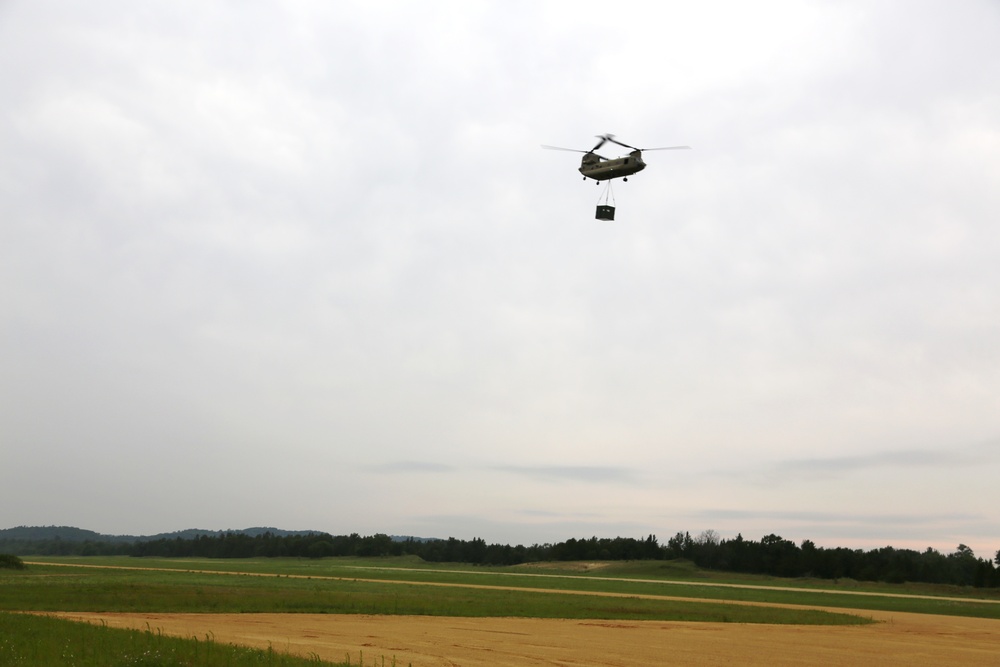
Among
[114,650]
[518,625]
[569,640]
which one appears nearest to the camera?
[114,650]

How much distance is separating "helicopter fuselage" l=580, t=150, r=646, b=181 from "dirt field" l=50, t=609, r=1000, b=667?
2424 centimetres

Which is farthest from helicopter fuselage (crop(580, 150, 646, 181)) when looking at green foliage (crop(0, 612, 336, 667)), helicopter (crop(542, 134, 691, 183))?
green foliage (crop(0, 612, 336, 667))

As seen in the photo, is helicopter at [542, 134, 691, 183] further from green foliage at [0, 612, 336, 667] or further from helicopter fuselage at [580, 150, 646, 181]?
green foliage at [0, 612, 336, 667]

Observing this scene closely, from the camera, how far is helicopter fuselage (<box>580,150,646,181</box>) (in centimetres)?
4647

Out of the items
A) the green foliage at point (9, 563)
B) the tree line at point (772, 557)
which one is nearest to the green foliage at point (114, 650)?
the green foliage at point (9, 563)

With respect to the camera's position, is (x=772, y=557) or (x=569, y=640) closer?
(x=569, y=640)

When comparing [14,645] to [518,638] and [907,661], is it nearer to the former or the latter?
[518,638]

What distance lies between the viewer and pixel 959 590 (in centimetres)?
9656

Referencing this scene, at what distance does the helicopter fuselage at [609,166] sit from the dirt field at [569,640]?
24238 millimetres

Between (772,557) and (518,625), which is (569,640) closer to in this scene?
(518,625)

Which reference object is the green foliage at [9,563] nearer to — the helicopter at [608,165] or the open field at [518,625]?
the open field at [518,625]

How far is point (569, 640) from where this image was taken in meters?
32.1

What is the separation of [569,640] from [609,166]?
26.7 m

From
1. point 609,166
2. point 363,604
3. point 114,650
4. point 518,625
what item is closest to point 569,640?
point 518,625
